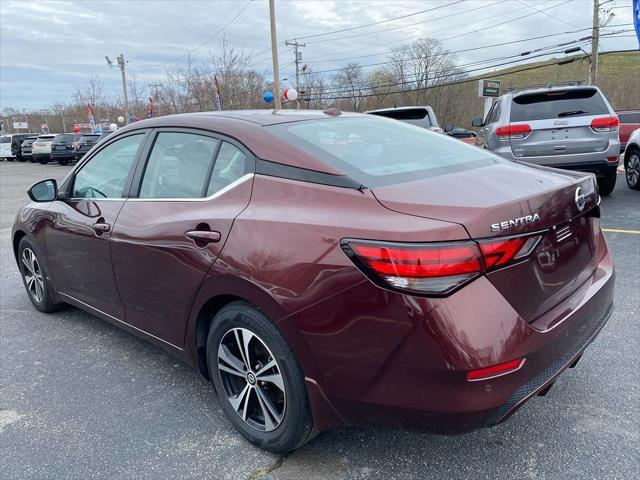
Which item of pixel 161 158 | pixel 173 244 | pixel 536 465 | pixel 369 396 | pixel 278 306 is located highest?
pixel 161 158

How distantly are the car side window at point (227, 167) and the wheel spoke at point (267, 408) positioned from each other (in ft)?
3.33

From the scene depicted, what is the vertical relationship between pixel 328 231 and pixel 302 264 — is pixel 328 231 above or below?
above

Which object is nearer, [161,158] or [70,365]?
[161,158]

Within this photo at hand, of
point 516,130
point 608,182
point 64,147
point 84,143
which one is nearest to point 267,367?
point 516,130

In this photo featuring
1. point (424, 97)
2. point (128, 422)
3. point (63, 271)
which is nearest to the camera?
point (128, 422)

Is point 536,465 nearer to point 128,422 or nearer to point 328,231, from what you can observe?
point 328,231

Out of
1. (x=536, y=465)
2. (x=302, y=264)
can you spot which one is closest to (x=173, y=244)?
(x=302, y=264)

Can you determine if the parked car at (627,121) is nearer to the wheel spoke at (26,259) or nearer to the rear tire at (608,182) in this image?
the rear tire at (608,182)

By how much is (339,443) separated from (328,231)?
1.16m

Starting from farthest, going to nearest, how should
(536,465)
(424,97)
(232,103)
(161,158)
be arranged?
(424,97), (232,103), (161,158), (536,465)

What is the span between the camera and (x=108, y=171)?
3.48m

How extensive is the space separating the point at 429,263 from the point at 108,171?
2538 millimetres

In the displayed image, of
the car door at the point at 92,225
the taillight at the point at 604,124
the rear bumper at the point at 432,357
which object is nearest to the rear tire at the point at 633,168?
the taillight at the point at 604,124

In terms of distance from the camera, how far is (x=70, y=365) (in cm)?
347
